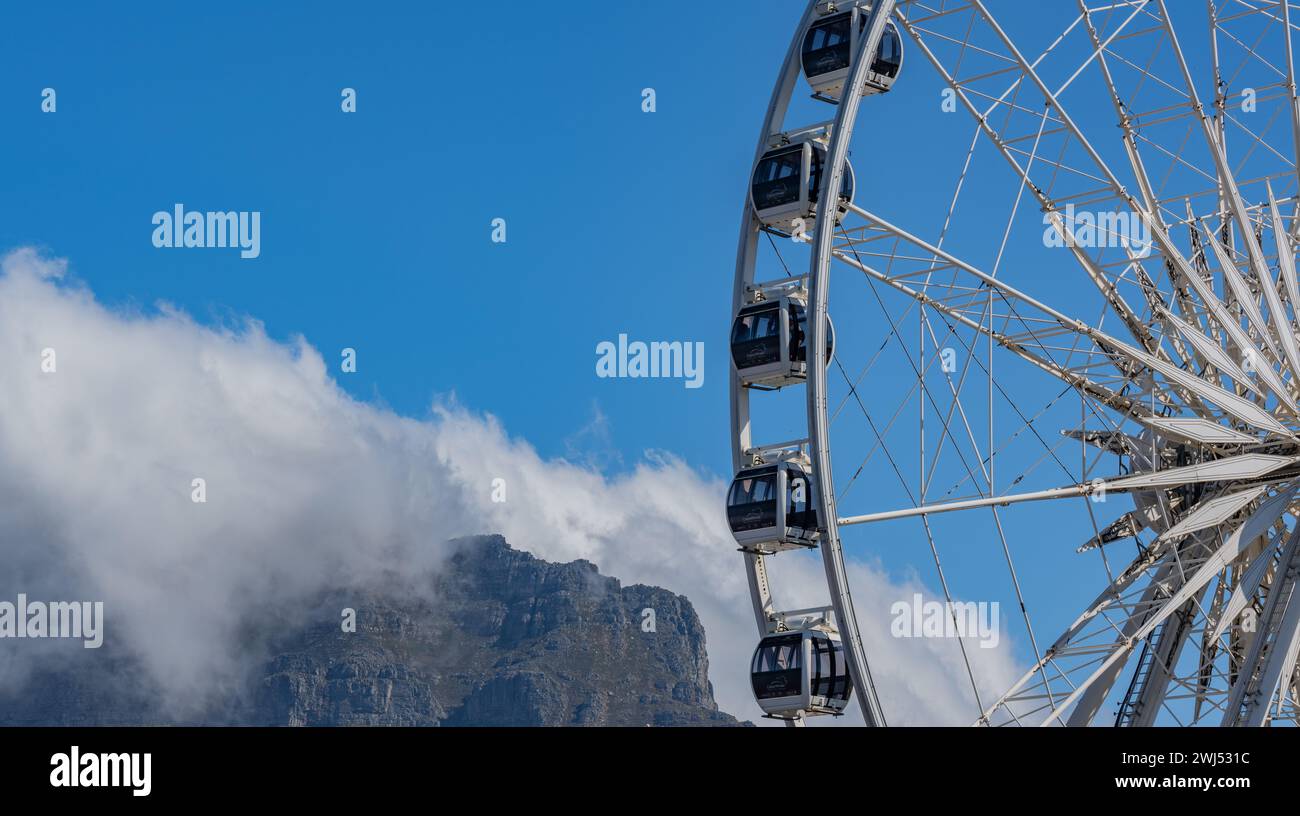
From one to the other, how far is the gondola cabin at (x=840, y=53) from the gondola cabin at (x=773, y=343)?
5188 millimetres

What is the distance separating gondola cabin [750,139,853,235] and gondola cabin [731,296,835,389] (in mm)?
1913

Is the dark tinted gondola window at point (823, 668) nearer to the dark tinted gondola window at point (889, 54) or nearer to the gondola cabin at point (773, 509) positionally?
the gondola cabin at point (773, 509)

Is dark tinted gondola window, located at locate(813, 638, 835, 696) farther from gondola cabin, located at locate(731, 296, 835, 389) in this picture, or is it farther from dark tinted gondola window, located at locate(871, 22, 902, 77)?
dark tinted gondola window, located at locate(871, 22, 902, 77)

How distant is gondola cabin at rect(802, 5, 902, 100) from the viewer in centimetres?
4356

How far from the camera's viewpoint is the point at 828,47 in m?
44.8

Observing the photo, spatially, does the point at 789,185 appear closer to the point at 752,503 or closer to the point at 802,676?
the point at 752,503

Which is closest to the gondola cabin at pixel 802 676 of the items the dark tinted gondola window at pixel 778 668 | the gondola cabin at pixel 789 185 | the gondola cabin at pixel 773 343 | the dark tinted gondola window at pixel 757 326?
the dark tinted gondola window at pixel 778 668

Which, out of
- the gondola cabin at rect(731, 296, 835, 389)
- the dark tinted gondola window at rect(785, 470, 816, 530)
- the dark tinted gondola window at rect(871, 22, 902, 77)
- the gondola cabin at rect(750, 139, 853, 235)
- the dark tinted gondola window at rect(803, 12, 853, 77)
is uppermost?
the dark tinted gondola window at rect(803, 12, 853, 77)

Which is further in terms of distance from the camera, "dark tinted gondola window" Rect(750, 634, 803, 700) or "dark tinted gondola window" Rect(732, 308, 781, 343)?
"dark tinted gondola window" Rect(732, 308, 781, 343)

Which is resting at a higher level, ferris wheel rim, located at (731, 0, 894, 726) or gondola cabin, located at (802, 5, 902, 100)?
gondola cabin, located at (802, 5, 902, 100)

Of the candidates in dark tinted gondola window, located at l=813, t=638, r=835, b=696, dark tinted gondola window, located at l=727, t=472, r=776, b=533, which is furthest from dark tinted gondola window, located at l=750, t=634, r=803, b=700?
dark tinted gondola window, located at l=727, t=472, r=776, b=533
